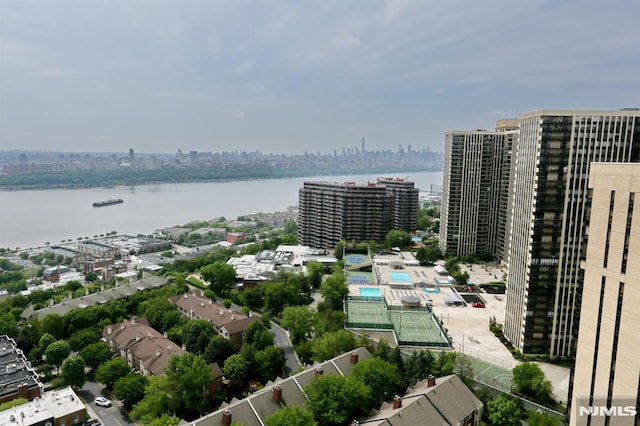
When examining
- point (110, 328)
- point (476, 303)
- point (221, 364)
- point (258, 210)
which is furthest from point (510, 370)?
point (258, 210)

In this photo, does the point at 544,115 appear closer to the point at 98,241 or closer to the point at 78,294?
the point at 78,294

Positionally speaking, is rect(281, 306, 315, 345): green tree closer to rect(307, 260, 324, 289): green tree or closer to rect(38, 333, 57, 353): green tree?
rect(307, 260, 324, 289): green tree

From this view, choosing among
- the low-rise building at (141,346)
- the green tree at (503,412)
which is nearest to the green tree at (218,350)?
the low-rise building at (141,346)

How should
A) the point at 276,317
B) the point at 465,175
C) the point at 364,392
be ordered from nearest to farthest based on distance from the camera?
the point at 364,392, the point at 276,317, the point at 465,175

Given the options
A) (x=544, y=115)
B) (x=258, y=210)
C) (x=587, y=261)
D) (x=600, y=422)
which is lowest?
(x=258, y=210)

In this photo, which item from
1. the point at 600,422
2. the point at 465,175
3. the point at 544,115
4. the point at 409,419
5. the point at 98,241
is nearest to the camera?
the point at 600,422

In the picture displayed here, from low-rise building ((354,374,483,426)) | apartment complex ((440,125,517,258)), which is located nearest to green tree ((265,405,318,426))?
low-rise building ((354,374,483,426))
